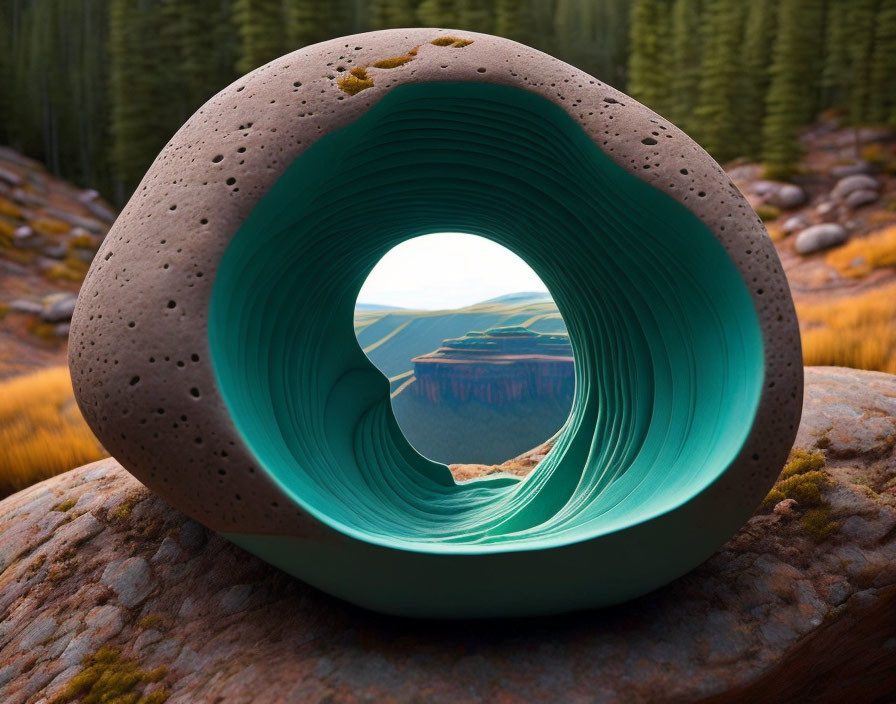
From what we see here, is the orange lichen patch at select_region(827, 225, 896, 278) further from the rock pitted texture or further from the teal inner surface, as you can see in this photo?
the rock pitted texture

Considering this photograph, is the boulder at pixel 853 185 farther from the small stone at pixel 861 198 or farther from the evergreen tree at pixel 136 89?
the evergreen tree at pixel 136 89

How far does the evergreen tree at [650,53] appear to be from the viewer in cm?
1295

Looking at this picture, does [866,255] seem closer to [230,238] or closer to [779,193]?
[779,193]

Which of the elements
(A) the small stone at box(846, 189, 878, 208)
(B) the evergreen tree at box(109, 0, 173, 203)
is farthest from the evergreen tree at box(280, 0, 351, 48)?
(A) the small stone at box(846, 189, 878, 208)

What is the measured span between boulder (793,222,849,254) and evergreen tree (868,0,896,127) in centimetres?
247

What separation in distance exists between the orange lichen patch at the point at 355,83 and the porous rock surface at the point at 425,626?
229cm

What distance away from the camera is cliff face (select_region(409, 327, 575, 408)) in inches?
327

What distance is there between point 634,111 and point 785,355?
3.95 ft

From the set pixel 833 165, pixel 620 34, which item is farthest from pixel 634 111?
pixel 620 34

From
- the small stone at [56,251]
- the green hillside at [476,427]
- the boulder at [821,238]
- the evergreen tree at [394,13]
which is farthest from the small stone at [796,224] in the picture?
the small stone at [56,251]

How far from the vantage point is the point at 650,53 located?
42.7ft

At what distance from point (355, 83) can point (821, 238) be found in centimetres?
1094

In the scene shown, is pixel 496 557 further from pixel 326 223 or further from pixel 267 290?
pixel 326 223

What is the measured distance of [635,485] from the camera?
2910 millimetres
